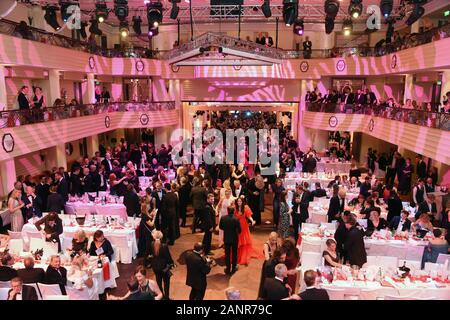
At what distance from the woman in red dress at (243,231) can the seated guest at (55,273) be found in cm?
371

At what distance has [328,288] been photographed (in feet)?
21.6

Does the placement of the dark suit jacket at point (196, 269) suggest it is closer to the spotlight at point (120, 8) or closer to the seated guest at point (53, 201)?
the seated guest at point (53, 201)

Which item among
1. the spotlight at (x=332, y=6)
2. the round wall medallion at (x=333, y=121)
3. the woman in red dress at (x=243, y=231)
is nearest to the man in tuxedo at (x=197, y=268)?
the woman in red dress at (x=243, y=231)

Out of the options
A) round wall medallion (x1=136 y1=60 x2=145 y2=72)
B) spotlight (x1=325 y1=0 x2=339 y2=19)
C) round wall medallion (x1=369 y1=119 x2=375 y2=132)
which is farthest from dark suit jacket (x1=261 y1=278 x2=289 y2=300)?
round wall medallion (x1=136 y1=60 x2=145 y2=72)

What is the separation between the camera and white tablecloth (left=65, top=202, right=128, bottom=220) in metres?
11.0

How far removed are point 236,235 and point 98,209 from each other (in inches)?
181

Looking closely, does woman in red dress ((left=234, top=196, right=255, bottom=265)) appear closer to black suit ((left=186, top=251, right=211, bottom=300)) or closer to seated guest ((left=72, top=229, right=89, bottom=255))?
A: black suit ((left=186, top=251, right=211, bottom=300))

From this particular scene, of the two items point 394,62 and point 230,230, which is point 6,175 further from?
point 394,62
